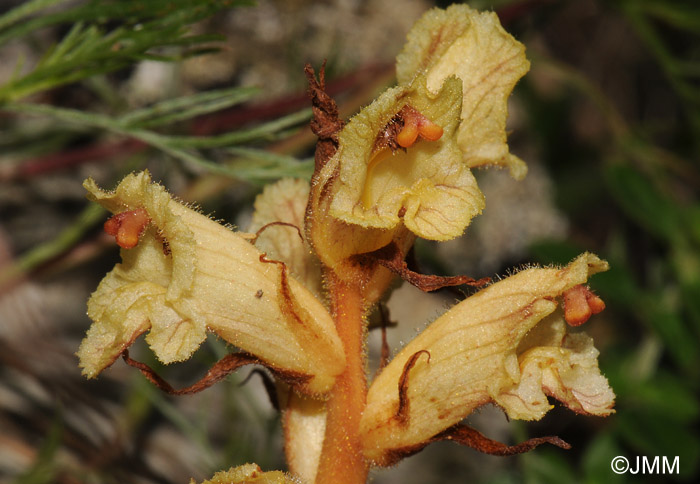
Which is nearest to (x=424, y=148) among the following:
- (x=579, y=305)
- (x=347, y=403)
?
(x=579, y=305)

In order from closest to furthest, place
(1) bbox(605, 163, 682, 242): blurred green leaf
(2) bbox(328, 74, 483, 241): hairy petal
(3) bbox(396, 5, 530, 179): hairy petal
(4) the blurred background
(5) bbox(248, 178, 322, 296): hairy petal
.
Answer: (2) bbox(328, 74, 483, 241): hairy petal, (3) bbox(396, 5, 530, 179): hairy petal, (5) bbox(248, 178, 322, 296): hairy petal, (4) the blurred background, (1) bbox(605, 163, 682, 242): blurred green leaf

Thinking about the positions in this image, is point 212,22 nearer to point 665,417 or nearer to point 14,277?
point 14,277

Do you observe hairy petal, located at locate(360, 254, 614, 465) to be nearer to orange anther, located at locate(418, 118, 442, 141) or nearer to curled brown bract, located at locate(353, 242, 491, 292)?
curled brown bract, located at locate(353, 242, 491, 292)

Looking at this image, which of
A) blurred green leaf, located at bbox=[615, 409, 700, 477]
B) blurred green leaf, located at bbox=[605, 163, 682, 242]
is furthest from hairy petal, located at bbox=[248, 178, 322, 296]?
blurred green leaf, located at bbox=[605, 163, 682, 242]

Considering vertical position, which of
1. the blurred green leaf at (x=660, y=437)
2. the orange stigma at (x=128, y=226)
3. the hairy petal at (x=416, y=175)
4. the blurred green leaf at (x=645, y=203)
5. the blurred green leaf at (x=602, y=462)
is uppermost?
the hairy petal at (x=416, y=175)

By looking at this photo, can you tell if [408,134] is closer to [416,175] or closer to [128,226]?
[416,175]

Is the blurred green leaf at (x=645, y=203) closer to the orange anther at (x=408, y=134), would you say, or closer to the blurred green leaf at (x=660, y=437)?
the blurred green leaf at (x=660, y=437)

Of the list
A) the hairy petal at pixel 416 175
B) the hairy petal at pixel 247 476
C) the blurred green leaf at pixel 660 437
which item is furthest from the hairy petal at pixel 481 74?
the blurred green leaf at pixel 660 437
